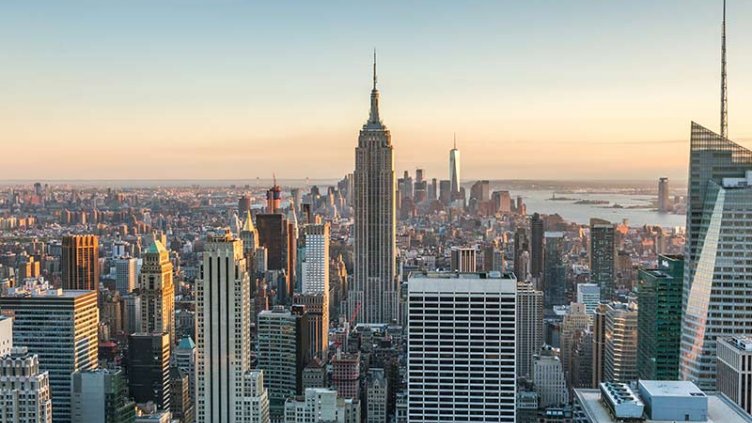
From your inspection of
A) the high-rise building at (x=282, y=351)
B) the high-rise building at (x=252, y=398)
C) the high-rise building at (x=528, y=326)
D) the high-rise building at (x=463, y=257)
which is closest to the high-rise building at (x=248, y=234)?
the high-rise building at (x=282, y=351)

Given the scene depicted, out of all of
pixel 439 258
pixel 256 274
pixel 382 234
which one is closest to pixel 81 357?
pixel 256 274

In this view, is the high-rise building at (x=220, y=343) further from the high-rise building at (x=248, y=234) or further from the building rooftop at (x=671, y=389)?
the building rooftop at (x=671, y=389)

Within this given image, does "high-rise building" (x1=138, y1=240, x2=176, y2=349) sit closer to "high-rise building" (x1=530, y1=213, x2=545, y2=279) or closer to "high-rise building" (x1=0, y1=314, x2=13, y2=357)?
"high-rise building" (x1=0, y1=314, x2=13, y2=357)

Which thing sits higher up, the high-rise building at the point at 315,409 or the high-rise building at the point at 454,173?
the high-rise building at the point at 454,173

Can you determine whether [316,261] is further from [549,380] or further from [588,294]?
[549,380]

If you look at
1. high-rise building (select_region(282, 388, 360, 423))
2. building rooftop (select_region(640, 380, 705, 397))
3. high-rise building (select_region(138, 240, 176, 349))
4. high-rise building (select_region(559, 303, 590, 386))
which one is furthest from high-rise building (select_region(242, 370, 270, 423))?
building rooftop (select_region(640, 380, 705, 397))
